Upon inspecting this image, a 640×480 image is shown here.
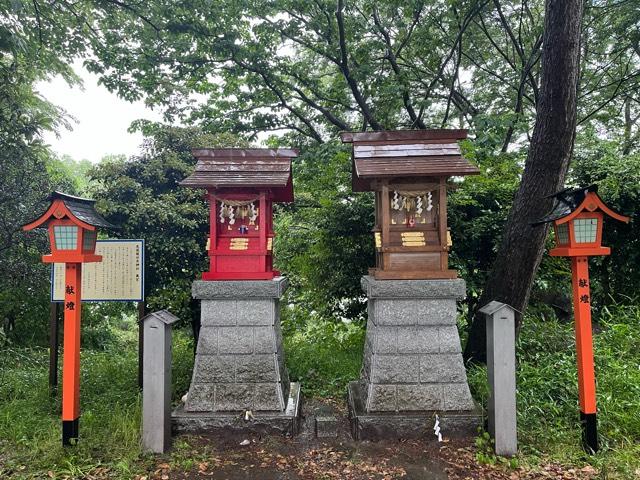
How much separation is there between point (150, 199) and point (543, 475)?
574 centimetres

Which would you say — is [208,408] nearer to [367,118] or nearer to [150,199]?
[150,199]

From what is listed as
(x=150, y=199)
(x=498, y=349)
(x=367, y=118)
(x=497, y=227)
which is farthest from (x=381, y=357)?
(x=367, y=118)

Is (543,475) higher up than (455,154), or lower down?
lower down

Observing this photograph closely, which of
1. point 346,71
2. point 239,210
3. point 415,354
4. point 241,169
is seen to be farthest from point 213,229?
point 346,71

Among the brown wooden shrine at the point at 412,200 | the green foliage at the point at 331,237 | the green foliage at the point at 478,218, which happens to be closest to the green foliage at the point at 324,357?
the green foliage at the point at 331,237

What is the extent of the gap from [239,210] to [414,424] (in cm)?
298

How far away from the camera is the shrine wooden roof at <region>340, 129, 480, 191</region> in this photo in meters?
4.11

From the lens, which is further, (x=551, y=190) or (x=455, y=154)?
(x=551, y=190)

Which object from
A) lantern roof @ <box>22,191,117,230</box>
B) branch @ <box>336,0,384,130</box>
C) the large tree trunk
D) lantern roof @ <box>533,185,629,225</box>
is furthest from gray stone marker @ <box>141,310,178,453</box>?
branch @ <box>336,0,384,130</box>

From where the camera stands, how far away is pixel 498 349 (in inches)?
153

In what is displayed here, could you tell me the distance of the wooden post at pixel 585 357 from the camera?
368cm

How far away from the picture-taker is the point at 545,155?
4836mm

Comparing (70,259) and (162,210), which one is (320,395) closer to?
(162,210)

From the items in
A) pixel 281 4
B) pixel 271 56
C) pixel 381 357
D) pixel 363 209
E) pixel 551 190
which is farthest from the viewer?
pixel 271 56
